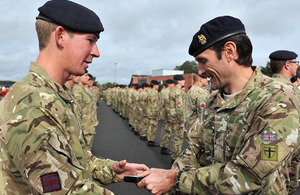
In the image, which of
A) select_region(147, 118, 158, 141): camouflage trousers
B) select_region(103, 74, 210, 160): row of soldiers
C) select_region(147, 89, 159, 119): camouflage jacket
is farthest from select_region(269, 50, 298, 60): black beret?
select_region(147, 89, 159, 119): camouflage jacket

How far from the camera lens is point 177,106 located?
6.93 meters

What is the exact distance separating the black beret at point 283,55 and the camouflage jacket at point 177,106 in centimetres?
356

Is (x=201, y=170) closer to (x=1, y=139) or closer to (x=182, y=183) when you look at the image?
(x=182, y=183)

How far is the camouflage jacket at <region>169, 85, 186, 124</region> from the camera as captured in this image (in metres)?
6.84

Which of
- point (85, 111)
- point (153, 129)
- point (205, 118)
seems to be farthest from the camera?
point (153, 129)

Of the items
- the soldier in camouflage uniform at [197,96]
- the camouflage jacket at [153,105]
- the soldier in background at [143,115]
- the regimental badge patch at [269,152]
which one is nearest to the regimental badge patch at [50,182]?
the regimental badge patch at [269,152]

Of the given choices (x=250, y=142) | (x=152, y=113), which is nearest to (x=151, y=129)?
(x=152, y=113)

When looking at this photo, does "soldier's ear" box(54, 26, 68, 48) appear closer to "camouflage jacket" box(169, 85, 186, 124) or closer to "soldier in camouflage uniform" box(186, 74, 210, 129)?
"soldier in camouflage uniform" box(186, 74, 210, 129)

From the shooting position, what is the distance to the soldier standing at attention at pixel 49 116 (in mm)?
976

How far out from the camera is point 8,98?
3.70 ft

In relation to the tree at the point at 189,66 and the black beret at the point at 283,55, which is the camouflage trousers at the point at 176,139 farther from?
the tree at the point at 189,66

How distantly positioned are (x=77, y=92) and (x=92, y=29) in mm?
4529

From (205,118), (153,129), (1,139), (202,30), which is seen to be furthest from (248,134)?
(153,129)

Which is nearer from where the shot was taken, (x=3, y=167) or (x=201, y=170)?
(x=3, y=167)
